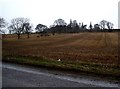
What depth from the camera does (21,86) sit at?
8.50 m

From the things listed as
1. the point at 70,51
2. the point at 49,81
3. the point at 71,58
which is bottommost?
the point at 70,51

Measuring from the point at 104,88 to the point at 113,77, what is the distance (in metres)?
2.28

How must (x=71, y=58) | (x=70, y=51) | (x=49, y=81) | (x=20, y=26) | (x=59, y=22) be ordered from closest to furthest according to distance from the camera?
1. (x=49, y=81)
2. (x=71, y=58)
3. (x=70, y=51)
4. (x=20, y=26)
5. (x=59, y=22)

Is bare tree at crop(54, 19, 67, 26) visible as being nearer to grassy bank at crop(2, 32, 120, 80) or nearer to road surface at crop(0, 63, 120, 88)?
grassy bank at crop(2, 32, 120, 80)

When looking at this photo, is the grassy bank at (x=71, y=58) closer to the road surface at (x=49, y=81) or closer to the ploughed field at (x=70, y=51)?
the ploughed field at (x=70, y=51)

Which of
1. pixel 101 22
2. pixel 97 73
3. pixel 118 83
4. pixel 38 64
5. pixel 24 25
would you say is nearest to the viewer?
pixel 118 83

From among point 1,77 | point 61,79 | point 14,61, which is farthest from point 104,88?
point 14,61

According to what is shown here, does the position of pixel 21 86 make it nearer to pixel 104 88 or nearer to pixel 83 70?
pixel 104 88

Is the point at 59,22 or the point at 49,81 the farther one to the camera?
the point at 59,22

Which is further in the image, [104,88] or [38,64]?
[38,64]

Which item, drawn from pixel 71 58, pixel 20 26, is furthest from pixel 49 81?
pixel 20 26

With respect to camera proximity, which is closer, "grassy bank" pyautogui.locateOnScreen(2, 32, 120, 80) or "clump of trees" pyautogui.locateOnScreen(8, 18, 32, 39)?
"grassy bank" pyautogui.locateOnScreen(2, 32, 120, 80)

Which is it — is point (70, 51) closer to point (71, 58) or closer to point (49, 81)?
point (71, 58)

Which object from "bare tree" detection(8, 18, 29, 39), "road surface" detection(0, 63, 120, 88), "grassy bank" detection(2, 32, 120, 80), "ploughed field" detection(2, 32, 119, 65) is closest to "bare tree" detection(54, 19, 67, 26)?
"bare tree" detection(8, 18, 29, 39)
